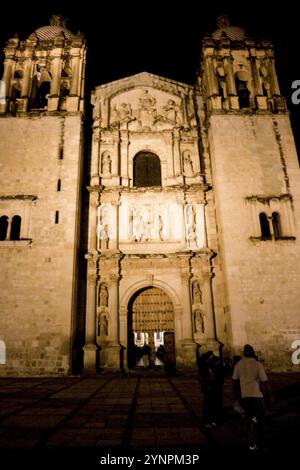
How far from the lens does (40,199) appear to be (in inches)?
571

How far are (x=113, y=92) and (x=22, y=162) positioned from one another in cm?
677

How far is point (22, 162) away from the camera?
15.2 meters

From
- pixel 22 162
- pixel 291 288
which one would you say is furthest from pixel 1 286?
pixel 291 288

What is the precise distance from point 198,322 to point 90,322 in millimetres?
4534

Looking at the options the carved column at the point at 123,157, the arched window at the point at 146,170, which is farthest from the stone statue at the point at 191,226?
the carved column at the point at 123,157

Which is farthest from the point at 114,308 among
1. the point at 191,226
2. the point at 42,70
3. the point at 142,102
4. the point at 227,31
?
the point at 227,31

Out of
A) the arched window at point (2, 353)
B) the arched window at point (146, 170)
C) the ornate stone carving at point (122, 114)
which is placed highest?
the ornate stone carving at point (122, 114)

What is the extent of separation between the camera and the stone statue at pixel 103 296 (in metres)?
14.2

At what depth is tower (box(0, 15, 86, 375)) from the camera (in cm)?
1268

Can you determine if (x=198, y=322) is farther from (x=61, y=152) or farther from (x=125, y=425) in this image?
(x=61, y=152)

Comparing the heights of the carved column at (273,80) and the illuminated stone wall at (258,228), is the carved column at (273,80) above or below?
above

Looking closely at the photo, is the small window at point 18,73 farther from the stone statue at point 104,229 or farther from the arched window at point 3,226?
the stone statue at point 104,229

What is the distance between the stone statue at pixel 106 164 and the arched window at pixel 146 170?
1.27 meters

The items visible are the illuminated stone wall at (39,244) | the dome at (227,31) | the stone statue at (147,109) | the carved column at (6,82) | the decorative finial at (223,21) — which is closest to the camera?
the illuminated stone wall at (39,244)
